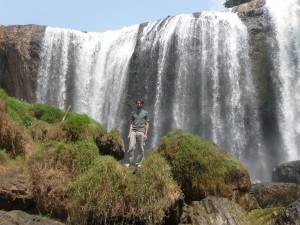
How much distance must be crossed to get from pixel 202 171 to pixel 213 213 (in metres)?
1.30

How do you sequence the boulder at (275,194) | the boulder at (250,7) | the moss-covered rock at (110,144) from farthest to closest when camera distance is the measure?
the boulder at (250,7) < the moss-covered rock at (110,144) < the boulder at (275,194)

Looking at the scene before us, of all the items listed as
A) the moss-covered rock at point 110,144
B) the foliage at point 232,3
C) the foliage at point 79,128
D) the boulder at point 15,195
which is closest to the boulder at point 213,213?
the boulder at point 15,195

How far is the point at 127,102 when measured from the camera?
89.8 ft

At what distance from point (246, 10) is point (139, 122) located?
18576mm

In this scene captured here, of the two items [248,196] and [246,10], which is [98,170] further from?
[246,10]

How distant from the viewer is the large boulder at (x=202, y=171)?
979 cm

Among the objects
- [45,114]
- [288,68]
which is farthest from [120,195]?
[288,68]

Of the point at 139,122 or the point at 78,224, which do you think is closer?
the point at 78,224

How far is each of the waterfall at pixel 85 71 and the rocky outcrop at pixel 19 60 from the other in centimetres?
53

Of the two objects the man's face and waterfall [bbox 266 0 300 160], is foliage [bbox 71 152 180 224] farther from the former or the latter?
waterfall [bbox 266 0 300 160]

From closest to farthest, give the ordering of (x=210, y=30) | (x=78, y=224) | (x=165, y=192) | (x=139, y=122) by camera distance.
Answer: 1. (x=78, y=224)
2. (x=165, y=192)
3. (x=139, y=122)
4. (x=210, y=30)

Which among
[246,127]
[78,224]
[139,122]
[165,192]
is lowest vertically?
[78,224]

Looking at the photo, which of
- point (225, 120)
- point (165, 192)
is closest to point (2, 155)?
point (165, 192)

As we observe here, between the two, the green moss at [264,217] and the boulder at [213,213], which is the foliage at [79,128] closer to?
the boulder at [213,213]
